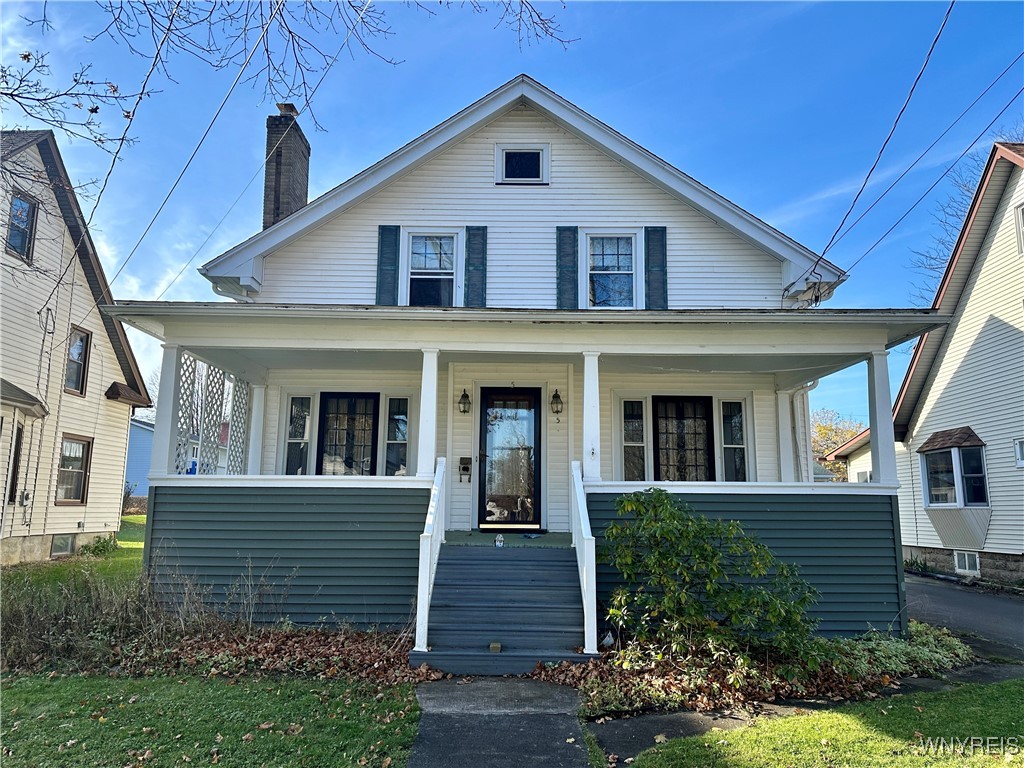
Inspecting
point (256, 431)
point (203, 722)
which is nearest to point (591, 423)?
point (203, 722)

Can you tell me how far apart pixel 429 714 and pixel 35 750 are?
2685mm

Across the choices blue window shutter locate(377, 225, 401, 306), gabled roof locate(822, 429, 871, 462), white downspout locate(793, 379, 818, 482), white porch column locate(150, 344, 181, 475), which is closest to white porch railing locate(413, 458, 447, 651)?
white porch column locate(150, 344, 181, 475)

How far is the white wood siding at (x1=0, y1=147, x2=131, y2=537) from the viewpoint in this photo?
42.0ft

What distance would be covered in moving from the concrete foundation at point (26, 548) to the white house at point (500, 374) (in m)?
6.48

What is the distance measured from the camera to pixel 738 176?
1438 centimetres

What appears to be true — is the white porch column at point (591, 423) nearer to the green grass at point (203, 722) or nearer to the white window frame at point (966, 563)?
the green grass at point (203, 722)

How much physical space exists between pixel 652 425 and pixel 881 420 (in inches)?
127

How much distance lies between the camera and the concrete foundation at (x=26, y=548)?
1266 centimetres

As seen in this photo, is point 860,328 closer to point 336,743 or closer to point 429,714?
point 429,714

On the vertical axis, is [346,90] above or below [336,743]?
above

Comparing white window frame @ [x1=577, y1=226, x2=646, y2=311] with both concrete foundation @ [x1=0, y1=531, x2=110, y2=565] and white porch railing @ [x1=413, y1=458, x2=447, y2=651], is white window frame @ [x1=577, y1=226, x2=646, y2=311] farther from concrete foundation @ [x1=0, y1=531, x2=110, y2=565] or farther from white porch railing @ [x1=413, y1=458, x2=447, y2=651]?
concrete foundation @ [x1=0, y1=531, x2=110, y2=565]

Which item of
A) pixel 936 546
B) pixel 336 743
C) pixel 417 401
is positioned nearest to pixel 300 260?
pixel 417 401

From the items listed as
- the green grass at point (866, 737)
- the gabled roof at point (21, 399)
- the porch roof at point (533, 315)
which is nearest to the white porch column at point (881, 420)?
the porch roof at point (533, 315)

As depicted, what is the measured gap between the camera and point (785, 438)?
9797mm
